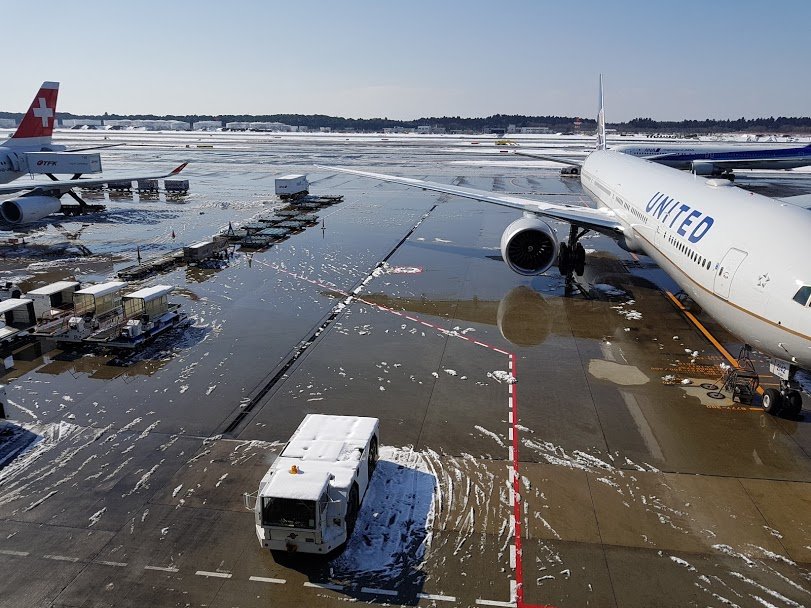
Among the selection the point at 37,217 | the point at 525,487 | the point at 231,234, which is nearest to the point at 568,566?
the point at 525,487

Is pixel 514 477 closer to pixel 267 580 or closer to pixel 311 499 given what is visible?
pixel 311 499

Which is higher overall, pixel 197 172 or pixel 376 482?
pixel 197 172

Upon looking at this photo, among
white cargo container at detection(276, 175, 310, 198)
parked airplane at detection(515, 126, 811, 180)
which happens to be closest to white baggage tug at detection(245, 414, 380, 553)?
white cargo container at detection(276, 175, 310, 198)

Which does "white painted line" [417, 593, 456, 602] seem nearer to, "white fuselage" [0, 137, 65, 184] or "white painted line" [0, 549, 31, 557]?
"white painted line" [0, 549, 31, 557]

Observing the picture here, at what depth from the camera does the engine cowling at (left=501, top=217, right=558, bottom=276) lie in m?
21.2

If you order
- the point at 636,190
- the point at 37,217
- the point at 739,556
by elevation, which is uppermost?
the point at 636,190

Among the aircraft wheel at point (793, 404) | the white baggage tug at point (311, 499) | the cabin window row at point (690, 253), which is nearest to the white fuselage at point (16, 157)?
the white baggage tug at point (311, 499)

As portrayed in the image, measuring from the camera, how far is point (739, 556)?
9102mm

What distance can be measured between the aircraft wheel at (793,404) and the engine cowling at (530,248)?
938 centimetres

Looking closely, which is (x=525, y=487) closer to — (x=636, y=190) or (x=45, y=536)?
(x=45, y=536)

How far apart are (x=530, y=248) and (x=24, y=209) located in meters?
27.5

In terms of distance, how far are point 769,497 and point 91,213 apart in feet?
140

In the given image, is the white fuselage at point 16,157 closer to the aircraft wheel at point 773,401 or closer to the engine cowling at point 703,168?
the aircraft wheel at point 773,401

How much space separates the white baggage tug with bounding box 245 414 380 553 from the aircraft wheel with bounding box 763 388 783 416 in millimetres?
10250
